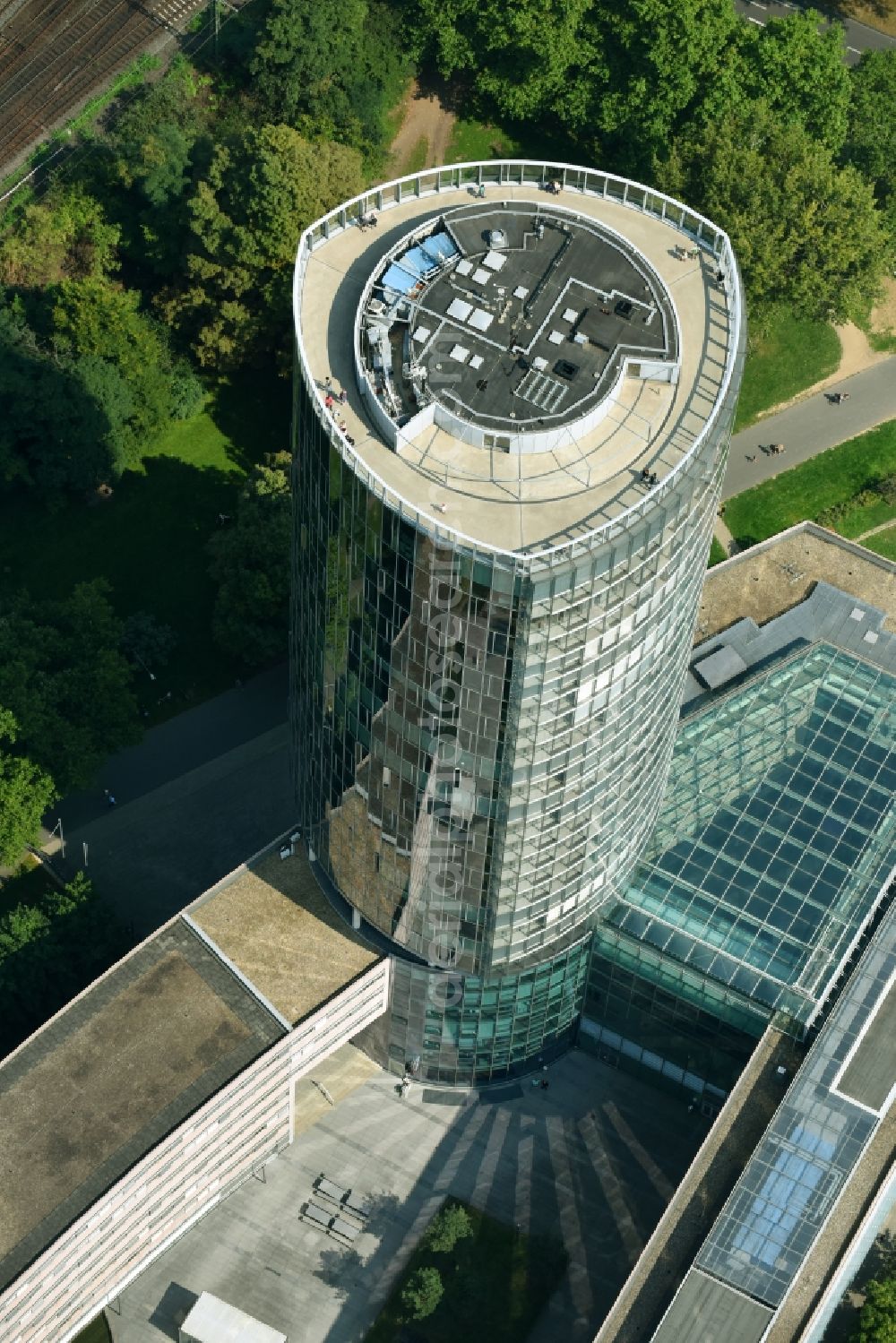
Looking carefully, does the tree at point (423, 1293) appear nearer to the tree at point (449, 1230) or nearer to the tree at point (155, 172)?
the tree at point (449, 1230)

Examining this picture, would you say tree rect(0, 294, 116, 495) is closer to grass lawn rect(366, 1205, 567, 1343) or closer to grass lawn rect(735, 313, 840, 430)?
grass lawn rect(735, 313, 840, 430)

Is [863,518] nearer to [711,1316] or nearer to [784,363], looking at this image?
Answer: [784,363]

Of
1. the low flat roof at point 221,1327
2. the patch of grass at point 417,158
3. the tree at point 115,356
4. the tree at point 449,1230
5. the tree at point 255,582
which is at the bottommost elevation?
the low flat roof at point 221,1327

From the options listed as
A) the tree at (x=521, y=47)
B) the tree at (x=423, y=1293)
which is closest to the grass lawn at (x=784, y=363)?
the tree at (x=521, y=47)

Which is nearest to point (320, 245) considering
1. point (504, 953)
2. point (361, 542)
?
point (361, 542)

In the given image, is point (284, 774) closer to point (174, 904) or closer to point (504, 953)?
point (174, 904)

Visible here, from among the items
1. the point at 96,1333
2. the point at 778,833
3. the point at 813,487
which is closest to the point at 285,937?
the point at 96,1333

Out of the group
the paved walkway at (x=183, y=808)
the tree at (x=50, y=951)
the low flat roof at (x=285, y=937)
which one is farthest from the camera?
the paved walkway at (x=183, y=808)
